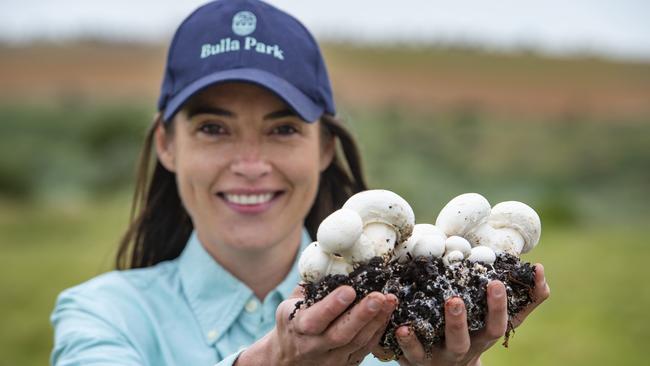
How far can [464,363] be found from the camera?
2.52m

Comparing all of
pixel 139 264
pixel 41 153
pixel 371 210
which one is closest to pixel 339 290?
pixel 371 210

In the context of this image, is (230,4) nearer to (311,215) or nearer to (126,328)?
(311,215)

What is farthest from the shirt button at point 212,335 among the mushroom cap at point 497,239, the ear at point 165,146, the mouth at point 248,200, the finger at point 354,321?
the mushroom cap at point 497,239

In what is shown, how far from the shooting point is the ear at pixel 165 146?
12.1ft

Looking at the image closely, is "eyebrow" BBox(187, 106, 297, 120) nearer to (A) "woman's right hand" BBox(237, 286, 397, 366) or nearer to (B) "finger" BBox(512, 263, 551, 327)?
(A) "woman's right hand" BBox(237, 286, 397, 366)

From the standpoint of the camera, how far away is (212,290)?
3.49m

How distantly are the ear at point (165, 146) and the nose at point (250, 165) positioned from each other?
18.5 inches

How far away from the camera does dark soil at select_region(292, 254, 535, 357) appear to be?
2.31 metres

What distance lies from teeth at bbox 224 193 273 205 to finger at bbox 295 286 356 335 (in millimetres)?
1128

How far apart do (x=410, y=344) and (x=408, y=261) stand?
0.81 ft

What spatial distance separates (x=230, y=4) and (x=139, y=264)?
133cm

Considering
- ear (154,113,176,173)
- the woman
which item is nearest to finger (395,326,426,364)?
the woman

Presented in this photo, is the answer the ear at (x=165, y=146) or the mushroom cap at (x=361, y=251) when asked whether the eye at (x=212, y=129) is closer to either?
the ear at (x=165, y=146)

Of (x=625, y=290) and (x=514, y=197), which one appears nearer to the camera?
(x=625, y=290)
